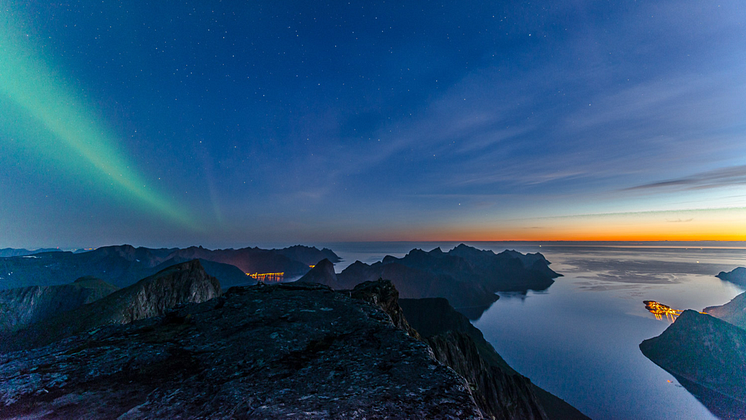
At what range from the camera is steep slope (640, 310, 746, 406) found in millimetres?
59812

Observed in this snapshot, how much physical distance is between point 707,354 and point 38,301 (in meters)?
172

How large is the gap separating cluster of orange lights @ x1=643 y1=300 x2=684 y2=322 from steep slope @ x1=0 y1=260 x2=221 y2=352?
184m

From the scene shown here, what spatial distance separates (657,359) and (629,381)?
62.0 ft

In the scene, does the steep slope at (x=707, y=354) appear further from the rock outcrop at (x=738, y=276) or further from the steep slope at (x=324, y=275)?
the rock outcrop at (x=738, y=276)

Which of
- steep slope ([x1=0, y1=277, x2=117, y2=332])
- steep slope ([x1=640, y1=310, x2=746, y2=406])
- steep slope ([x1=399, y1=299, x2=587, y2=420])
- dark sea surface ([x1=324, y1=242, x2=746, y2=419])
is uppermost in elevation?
steep slope ([x1=0, y1=277, x2=117, y2=332])

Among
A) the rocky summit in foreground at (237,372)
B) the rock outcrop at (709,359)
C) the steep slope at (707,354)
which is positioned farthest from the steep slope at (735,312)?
the rocky summit in foreground at (237,372)

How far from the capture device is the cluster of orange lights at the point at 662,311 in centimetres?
11362

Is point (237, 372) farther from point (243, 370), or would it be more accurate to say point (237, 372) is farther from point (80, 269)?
point (80, 269)

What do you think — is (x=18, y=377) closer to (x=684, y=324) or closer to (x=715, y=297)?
(x=684, y=324)

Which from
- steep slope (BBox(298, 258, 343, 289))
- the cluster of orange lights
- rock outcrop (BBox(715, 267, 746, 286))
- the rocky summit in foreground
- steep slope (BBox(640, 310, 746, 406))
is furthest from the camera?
rock outcrop (BBox(715, 267, 746, 286))

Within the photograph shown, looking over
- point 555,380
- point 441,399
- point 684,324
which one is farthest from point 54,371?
point 684,324

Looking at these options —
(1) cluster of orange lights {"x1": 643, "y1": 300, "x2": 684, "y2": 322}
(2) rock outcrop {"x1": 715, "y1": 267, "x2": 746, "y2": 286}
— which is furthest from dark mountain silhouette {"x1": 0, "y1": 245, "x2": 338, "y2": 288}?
(2) rock outcrop {"x1": 715, "y1": 267, "x2": 746, "y2": 286}

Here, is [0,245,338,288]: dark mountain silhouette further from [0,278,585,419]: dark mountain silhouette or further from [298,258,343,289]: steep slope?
[0,278,585,419]: dark mountain silhouette

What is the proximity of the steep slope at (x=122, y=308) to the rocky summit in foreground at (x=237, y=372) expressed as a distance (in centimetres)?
4735
